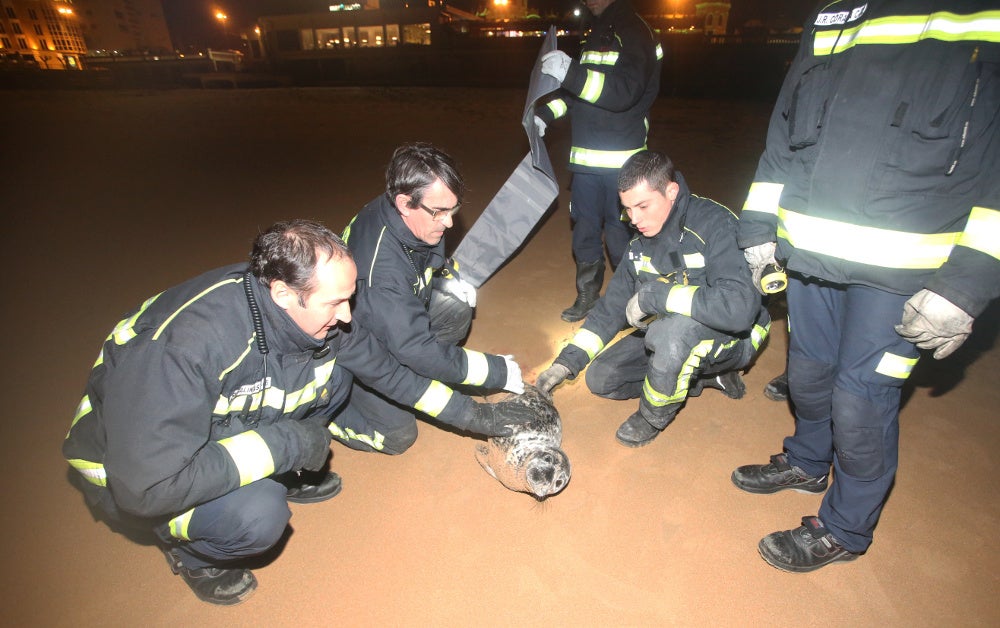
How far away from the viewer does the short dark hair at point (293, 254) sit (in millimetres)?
1792

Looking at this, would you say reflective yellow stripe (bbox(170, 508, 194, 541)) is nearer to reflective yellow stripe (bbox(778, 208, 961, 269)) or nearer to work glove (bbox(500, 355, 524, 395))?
work glove (bbox(500, 355, 524, 395))

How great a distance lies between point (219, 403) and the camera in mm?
1883

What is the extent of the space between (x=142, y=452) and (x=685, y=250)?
2.56 metres

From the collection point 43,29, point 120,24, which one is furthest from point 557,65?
point 120,24

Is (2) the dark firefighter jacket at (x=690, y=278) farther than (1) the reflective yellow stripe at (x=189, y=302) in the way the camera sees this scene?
Yes

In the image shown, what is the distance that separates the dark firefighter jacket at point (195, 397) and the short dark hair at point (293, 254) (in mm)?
97

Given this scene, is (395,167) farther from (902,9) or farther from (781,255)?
(902,9)

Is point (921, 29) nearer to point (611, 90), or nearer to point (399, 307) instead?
point (611, 90)

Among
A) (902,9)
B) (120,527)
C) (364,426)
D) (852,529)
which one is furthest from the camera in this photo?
(364,426)

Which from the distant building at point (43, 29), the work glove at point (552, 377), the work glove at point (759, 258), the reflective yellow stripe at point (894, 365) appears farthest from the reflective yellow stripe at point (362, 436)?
the distant building at point (43, 29)

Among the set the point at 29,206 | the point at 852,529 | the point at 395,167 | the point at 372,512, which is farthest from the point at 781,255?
the point at 29,206

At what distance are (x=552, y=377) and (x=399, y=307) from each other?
0.96 meters

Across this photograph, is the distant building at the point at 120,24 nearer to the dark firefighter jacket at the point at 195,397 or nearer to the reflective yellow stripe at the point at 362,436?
the reflective yellow stripe at the point at 362,436

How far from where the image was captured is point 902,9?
1606 mm
